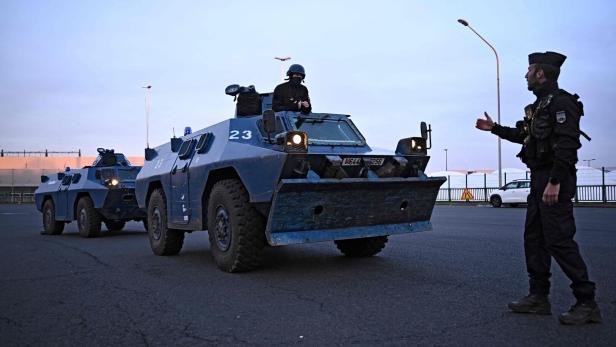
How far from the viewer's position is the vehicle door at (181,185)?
24.9 ft

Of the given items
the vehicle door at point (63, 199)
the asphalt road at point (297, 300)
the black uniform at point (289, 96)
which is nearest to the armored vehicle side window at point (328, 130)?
the black uniform at point (289, 96)

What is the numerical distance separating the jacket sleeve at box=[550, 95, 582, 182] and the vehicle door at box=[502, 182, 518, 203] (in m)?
22.6

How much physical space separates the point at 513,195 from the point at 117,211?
1846 cm

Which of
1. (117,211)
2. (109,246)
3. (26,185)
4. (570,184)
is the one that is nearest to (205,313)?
(570,184)

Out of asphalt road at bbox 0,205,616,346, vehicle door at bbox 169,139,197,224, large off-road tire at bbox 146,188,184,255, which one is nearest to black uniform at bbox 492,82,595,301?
asphalt road at bbox 0,205,616,346

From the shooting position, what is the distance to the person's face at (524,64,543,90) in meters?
4.23

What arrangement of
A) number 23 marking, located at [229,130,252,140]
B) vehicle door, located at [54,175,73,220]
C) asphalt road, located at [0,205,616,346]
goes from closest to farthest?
1. asphalt road, located at [0,205,616,346]
2. number 23 marking, located at [229,130,252,140]
3. vehicle door, located at [54,175,73,220]

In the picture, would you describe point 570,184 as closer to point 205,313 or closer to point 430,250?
point 205,313

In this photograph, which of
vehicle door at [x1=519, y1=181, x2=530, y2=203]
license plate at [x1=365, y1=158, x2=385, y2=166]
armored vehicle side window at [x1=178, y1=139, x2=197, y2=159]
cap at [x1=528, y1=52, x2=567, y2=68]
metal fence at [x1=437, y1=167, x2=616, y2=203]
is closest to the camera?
cap at [x1=528, y1=52, x2=567, y2=68]

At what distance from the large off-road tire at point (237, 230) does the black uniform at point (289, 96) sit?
4.23ft

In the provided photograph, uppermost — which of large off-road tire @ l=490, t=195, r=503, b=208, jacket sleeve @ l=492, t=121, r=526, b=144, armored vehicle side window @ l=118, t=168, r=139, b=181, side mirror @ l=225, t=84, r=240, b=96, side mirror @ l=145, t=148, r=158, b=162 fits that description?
side mirror @ l=225, t=84, r=240, b=96

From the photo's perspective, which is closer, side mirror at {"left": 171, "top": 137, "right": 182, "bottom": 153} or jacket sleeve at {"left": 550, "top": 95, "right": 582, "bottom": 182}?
jacket sleeve at {"left": 550, "top": 95, "right": 582, "bottom": 182}

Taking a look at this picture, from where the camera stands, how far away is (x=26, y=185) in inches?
1973

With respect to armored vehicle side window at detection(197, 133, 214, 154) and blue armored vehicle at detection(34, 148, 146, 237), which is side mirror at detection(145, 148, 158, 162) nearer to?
armored vehicle side window at detection(197, 133, 214, 154)
